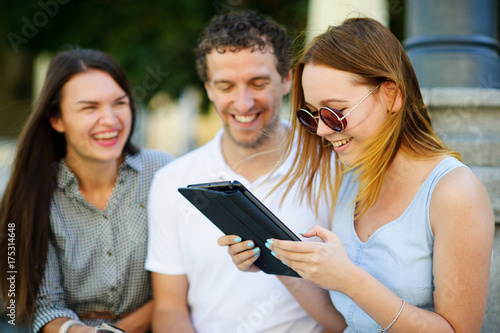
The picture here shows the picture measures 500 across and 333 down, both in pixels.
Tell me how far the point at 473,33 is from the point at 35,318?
286 cm

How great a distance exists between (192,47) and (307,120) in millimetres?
5372

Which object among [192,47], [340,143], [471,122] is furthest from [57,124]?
[192,47]

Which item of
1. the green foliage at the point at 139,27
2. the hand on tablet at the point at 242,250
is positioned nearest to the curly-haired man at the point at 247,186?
the hand on tablet at the point at 242,250

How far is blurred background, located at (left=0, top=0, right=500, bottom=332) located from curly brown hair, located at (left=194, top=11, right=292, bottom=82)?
5.2 inches

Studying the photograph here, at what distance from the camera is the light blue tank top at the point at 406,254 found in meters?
1.93

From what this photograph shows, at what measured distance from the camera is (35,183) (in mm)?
2986

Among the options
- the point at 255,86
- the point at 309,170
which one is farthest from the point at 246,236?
the point at 255,86

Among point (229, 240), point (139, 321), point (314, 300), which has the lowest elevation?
point (139, 321)

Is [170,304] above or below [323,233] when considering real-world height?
below

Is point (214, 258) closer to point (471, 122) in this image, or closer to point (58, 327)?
point (58, 327)

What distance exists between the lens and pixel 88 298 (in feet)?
9.56

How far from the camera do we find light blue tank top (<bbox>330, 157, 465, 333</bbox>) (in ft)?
6.34

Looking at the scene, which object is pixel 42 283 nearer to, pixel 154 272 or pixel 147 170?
pixel 154 272

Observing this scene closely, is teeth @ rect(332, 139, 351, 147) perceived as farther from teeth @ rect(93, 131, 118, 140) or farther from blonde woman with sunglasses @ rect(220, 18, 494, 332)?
teeth @ rect(93, 131, 118, 140)
